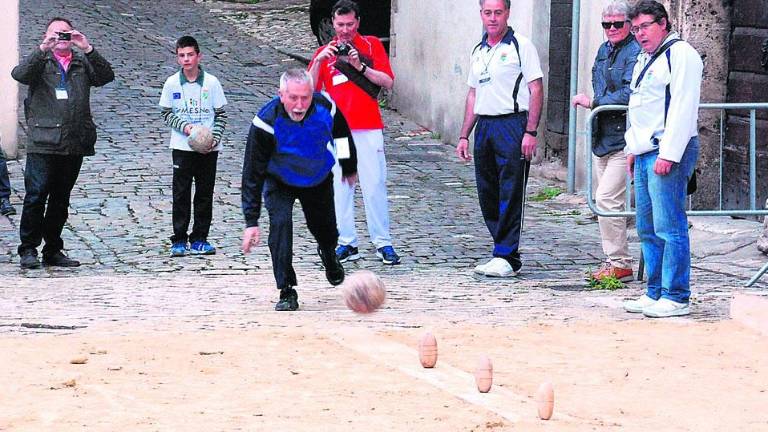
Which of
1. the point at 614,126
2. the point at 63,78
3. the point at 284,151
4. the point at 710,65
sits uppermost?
the point at 710,65

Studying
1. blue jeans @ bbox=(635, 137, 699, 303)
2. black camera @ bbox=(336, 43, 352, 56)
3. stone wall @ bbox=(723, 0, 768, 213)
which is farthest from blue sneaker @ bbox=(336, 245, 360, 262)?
stone wall @ bbox=(723, 0, 768, 213)

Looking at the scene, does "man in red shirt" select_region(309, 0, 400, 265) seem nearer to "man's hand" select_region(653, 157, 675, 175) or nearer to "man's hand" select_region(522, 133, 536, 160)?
"man's hand" select_region(522, 133, 536, 160)

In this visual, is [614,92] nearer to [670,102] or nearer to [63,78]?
[670,102]

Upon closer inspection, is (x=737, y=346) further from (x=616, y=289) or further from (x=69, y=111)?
(x=69, y=111)

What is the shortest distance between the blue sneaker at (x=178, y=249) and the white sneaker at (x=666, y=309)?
419cm

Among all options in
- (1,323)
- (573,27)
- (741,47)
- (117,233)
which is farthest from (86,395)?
(573,27)

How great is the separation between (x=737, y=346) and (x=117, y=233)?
6182 mm

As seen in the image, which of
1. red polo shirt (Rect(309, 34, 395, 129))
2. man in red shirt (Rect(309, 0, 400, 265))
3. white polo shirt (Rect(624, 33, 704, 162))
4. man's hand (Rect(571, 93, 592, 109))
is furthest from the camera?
red polo shirt (Rect(309, 34, 395, 129))

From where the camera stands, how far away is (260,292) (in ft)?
32.5

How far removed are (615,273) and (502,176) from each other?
42.4 inches

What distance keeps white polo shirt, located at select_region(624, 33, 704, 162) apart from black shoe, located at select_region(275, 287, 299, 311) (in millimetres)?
2328

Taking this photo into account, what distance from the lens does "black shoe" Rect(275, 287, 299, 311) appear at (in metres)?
9.10

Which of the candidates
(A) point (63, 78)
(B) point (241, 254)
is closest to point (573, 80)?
(B) point (241, 254)

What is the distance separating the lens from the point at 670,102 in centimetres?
Result: 843
